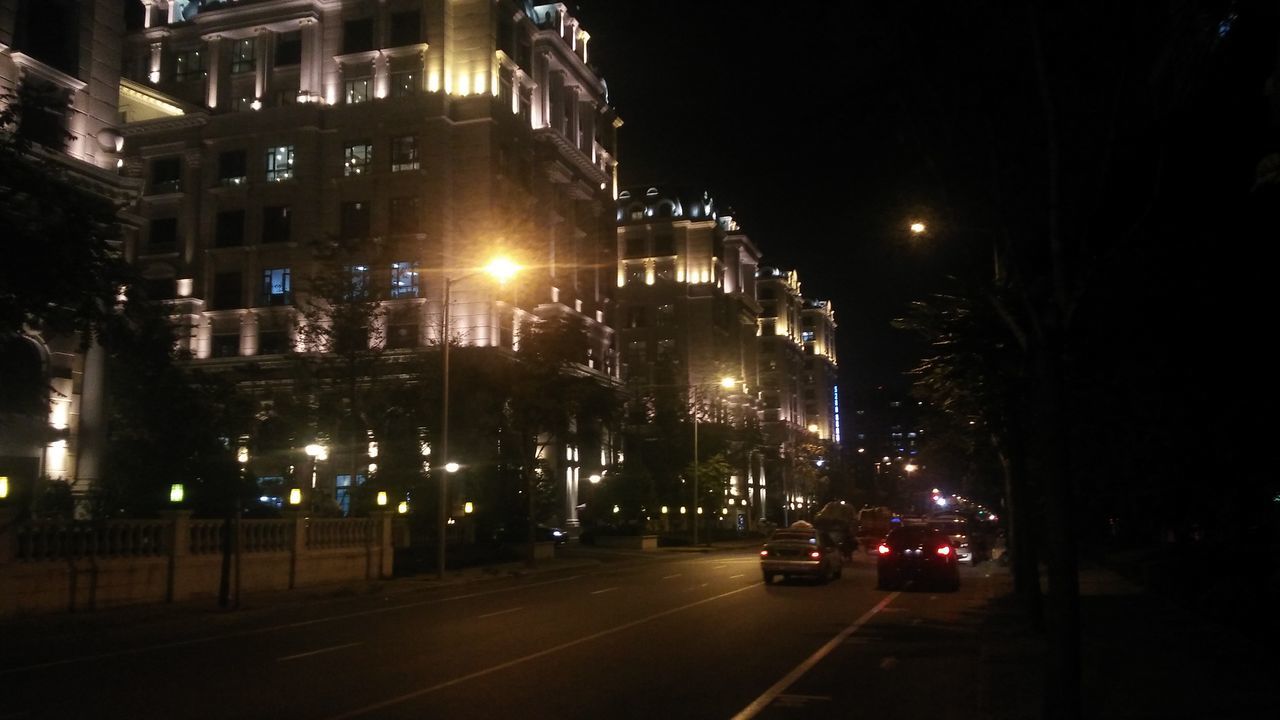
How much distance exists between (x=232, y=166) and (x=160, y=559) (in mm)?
47030

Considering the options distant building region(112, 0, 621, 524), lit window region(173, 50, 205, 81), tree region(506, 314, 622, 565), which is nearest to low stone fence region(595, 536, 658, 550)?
distant building region(112, 0, 621, 524)

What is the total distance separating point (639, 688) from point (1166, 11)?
8.55m

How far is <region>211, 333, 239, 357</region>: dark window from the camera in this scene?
64.5m

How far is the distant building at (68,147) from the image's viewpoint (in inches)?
1364

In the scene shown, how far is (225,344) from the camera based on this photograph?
6481 centimetres

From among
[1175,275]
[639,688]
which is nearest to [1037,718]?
[639,688]

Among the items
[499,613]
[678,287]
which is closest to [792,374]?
[678,287]

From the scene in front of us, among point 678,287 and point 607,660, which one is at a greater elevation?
point 678,287

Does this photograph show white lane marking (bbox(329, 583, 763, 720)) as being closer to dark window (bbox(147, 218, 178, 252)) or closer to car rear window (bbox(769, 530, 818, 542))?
car rear window (bbox(769, 530, 818, 542))

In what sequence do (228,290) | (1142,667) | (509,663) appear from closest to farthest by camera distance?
(1142,667), (509,663), (228,290)

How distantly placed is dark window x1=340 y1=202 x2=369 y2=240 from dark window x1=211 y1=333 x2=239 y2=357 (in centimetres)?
917

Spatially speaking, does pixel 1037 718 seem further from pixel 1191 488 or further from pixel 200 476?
pixel 200 476

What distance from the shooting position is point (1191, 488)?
1856 centimetres

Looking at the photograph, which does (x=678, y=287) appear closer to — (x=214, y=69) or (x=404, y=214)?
(x=404, y=214)
